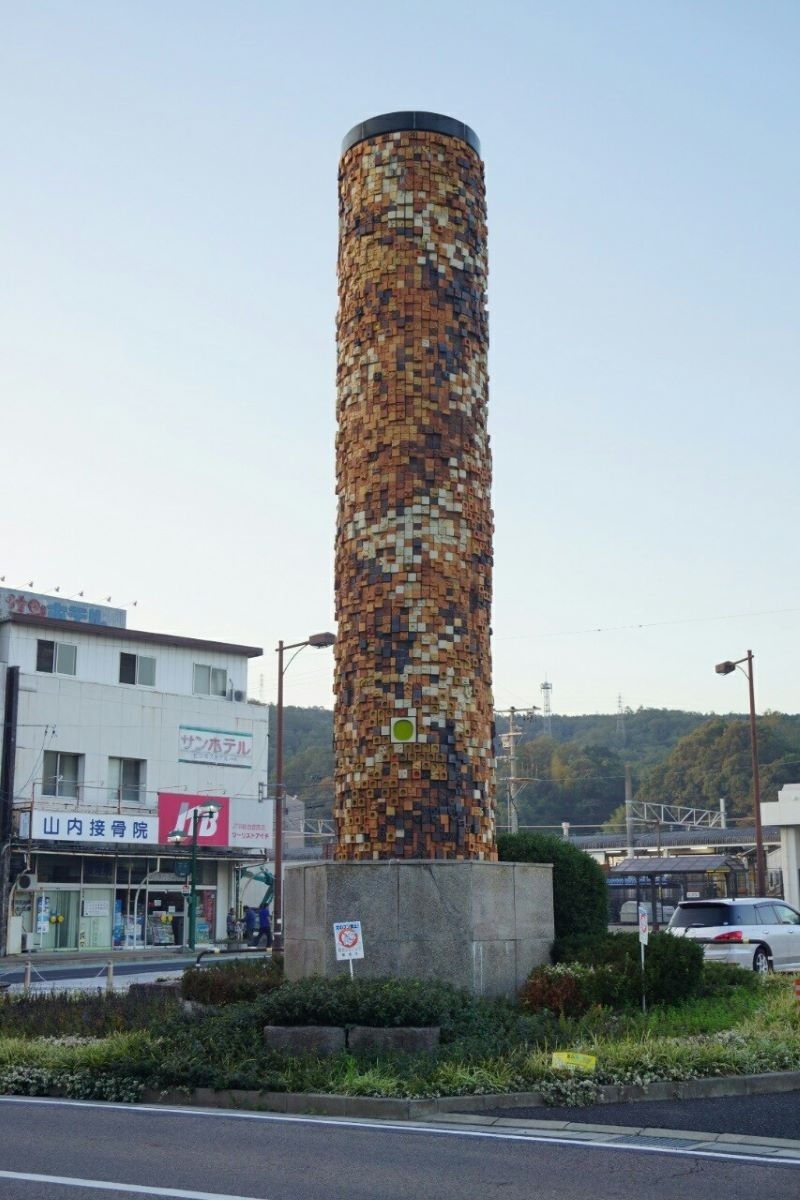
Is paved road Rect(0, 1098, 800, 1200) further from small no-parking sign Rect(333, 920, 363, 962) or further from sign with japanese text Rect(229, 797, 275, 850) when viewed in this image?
sign with japanese text Rect(229, 797, 275, 850)

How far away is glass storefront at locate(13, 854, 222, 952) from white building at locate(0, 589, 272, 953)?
5 centimetres

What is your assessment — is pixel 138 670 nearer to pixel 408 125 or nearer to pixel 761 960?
pixel 761 960

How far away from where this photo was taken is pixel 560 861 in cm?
1897

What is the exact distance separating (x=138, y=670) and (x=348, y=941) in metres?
36.5

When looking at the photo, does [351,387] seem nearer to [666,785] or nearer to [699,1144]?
[699,1144]

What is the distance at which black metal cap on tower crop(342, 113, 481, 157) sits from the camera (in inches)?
730

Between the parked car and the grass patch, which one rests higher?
the parked car

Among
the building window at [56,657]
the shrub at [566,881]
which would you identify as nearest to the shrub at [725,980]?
the shrub at [566,881]

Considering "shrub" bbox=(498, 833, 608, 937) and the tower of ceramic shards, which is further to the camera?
"shrub" bbox=(498, 833, 608, 937)

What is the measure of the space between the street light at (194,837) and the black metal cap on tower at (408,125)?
2861 cm

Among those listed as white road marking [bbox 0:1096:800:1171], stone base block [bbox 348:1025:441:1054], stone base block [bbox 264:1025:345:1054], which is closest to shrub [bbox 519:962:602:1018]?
stone base block [bbox 348:1025:441:1054]

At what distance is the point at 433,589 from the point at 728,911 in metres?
11.6

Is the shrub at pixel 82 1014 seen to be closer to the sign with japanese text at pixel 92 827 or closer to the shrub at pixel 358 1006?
the shrub at pixel 358 1006

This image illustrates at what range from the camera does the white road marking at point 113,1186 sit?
8070 mm
